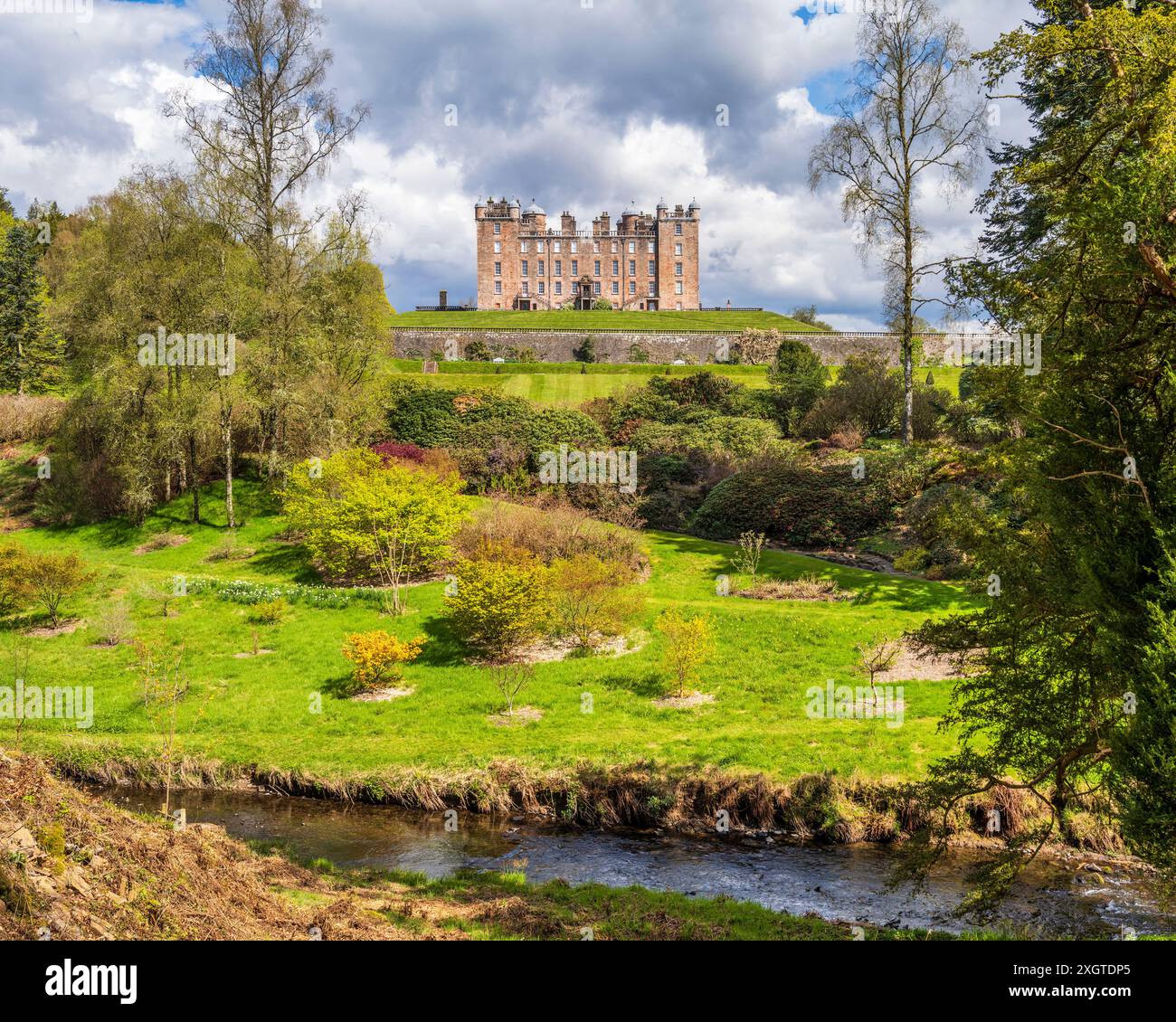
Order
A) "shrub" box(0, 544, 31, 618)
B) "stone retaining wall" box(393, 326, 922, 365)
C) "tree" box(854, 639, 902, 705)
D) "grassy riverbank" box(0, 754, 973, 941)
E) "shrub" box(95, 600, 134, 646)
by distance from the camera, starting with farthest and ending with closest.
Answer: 1. "stone retaining wall" box(393, 326, 922, 365)
2. "shrub" box(0, 544, 31, 618)
3. "shrub" box(95, 600, 134, 646)
4. "tree" box(854, 639, 902, 705)
5. "grassy riverbank" box(0, 754, 973, 941)

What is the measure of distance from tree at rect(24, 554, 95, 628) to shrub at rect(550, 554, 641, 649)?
13.0 metres

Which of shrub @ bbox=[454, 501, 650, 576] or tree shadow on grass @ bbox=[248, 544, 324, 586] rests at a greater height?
shrub @ bbox=[454, 501, 650, 576]

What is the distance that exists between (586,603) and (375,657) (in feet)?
16.9

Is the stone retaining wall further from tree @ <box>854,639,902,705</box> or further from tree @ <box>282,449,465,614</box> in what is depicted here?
tree @ <box>854,639,902,705</box>

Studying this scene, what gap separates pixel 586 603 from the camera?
64.0 ft

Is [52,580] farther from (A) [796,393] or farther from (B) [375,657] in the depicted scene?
(A) [796,393]

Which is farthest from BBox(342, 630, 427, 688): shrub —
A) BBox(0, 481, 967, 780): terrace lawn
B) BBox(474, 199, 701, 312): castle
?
BBox(474, 199, 701, 312): castle

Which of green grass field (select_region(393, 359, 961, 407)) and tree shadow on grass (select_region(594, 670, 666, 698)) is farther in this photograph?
green grass field (select_region(393, 359, 961, 407))

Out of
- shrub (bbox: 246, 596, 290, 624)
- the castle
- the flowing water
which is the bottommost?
the flowing water

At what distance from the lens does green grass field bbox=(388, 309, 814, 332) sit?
7644cm

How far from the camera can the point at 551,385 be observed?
51250 millimetres

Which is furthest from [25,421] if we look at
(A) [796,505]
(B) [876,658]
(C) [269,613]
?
(B) [876,658]

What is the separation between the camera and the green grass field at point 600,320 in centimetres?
7644

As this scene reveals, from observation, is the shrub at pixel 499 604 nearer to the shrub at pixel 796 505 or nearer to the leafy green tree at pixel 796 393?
the shrub at pixel 796 505
